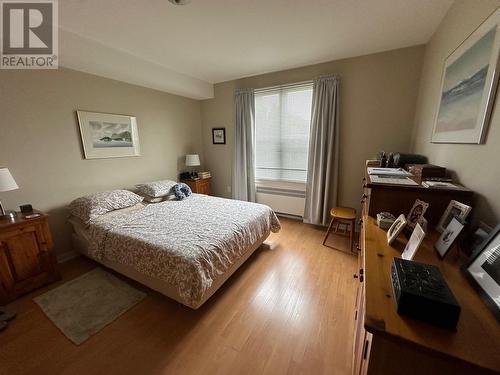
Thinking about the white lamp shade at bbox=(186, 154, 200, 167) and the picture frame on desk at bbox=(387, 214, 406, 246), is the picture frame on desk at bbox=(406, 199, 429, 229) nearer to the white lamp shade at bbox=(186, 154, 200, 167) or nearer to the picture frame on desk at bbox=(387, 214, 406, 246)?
the picture frame on desk at bbox=(387, 214, 406, 246)

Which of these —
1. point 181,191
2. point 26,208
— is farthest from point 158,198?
point 26,208

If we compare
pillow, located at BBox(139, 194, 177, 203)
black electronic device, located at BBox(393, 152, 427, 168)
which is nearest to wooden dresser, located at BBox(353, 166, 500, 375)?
black electronic device, located at BBox(393, 152, 427, 168)

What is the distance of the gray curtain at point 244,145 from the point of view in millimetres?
3602

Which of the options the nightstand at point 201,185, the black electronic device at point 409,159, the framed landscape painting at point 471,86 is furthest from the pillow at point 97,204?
the framed landscape painting at point 471,86

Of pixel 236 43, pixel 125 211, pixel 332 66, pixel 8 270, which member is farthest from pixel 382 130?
pixel 8 270

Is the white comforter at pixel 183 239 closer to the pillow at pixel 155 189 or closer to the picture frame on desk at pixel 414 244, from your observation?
the pillow at pixel 155 189

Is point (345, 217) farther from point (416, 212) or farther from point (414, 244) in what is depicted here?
point (414, 244)

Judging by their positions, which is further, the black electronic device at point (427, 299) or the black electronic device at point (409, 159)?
the black electronic device at point (409, 159)

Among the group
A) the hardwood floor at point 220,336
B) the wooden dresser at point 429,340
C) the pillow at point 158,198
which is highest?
the wooden dresser at point 429,340

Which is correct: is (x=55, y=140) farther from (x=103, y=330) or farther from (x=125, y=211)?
(x=103, y=330)

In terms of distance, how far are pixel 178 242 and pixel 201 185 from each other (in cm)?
233

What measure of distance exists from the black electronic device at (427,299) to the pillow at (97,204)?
2810 millimetres

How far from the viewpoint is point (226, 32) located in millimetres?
2098

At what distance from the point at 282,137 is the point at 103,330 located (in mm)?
3268
